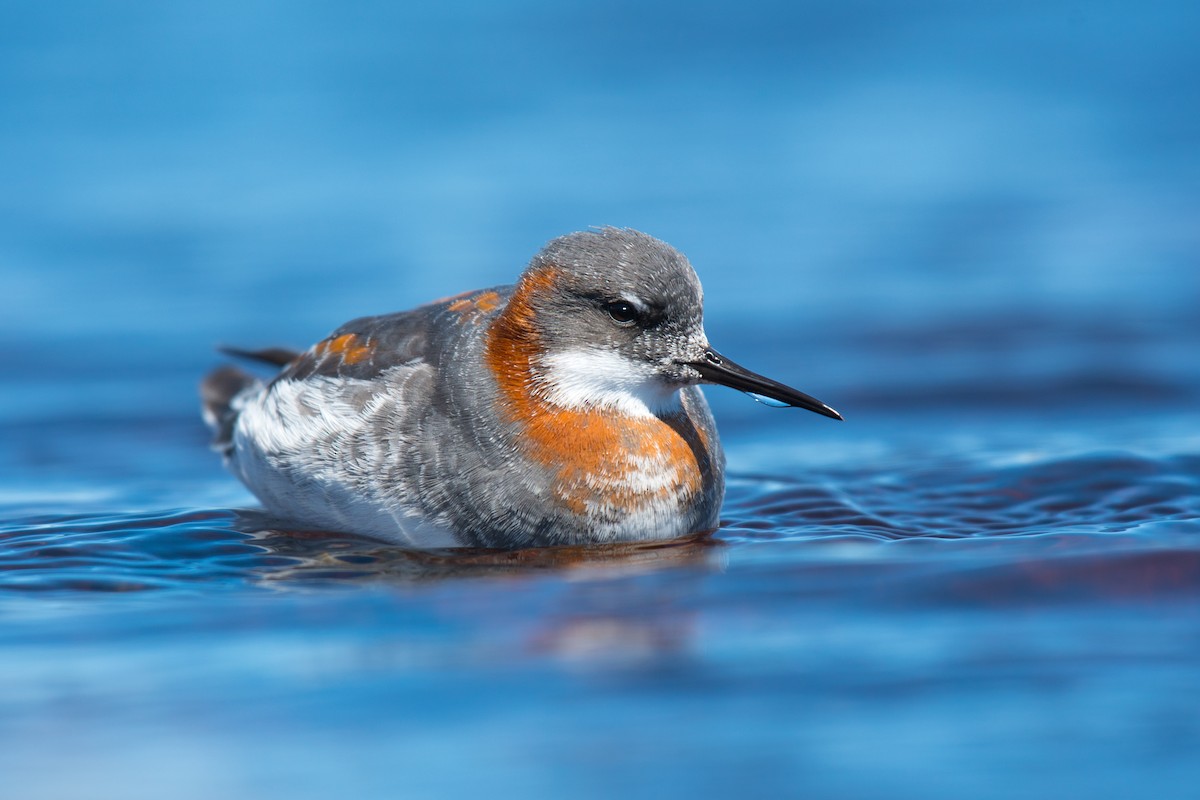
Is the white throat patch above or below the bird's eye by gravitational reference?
below

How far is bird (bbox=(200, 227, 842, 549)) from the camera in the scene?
6926 mm

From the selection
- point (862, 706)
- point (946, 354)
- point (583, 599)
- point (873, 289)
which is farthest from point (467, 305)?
point (873, 289)

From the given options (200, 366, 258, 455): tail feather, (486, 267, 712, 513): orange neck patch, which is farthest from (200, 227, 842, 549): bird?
(200, 366, 258, 455): tail feather

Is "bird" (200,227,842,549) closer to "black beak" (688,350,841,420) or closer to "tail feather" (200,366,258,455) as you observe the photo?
"black beak" (688,350,841,420)

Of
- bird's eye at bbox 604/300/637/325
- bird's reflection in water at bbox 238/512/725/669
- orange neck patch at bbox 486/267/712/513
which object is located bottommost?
bird's reflection in water at bbox 238/512/725/669

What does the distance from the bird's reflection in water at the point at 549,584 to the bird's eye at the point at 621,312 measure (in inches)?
39.7

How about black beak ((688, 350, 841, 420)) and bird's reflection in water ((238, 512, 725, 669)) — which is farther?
black beak ((688, 350, 841, 420))

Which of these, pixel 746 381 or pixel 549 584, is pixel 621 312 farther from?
pixel 549 584

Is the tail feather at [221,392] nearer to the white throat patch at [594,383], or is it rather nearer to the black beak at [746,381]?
the white throat patch at [594,383]

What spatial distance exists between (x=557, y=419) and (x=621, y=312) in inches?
22.5

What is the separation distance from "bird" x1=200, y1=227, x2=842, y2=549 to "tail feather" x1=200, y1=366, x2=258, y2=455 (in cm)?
195

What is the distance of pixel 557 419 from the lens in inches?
278

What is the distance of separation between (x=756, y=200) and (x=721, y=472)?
806cm

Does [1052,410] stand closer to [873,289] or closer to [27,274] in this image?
[873,289]
